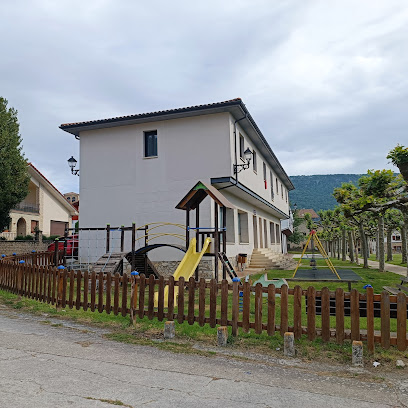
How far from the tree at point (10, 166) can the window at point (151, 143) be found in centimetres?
1204

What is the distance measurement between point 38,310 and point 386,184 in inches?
436

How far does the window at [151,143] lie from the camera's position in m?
16.7

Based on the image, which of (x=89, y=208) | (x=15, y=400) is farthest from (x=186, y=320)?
(x=89, y=208)

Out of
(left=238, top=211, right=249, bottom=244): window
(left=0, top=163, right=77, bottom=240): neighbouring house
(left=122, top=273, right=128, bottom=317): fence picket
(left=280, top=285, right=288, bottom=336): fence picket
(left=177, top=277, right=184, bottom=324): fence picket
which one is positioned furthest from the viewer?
(left=0, top=163, right=77, bottom=240): neighbouring house

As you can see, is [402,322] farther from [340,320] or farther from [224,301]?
[224,301]

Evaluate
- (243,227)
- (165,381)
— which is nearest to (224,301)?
(165,381)

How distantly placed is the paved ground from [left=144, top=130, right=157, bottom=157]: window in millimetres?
11481

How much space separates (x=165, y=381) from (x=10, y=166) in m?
23.3

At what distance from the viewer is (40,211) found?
36438 mm

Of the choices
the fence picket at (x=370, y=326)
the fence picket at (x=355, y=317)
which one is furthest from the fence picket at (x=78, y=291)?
the fence picket at (x=370, y=326)

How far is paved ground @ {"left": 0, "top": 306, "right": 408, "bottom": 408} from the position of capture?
3963 mm

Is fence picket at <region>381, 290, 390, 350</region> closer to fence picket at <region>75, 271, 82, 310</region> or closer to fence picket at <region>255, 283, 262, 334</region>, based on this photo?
fence picket at <region>255, 283, 262, 334</region>

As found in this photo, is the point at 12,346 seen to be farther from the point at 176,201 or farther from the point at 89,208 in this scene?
the point at 89,208

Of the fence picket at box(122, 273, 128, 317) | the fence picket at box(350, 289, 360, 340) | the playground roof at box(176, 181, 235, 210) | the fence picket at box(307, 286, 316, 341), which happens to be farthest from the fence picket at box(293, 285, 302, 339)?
the playground roof at box(176, 181, 235, 210)
